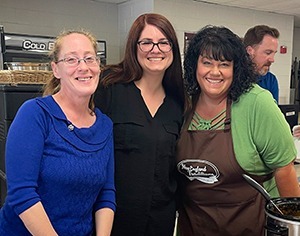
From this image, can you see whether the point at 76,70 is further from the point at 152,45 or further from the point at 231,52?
the point at 231,52

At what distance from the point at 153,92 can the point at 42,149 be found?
61cm

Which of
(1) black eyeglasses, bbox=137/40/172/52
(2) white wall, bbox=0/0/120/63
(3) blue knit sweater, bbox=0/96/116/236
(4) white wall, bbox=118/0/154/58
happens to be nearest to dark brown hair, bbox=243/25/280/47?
(1) black eyeglasses, bbox=137/40/172/52

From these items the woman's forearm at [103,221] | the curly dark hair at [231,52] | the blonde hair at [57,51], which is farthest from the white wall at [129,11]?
the woman's forearm at [103,221]

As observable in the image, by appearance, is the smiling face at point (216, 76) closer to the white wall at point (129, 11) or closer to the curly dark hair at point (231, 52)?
the curly dark hair at point (231, 52)

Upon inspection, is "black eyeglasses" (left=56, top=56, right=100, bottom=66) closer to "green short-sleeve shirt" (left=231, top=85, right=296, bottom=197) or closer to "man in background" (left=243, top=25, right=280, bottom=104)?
"green short-sleeve shirt" (left=231, top=85, right=296, bottom=197)

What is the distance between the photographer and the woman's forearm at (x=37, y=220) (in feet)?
3.50

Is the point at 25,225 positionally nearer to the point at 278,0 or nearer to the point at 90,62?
the point at 90,62

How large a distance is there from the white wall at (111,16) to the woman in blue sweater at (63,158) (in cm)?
335

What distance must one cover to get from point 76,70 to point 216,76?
0.53 m

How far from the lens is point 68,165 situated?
1.10 meters

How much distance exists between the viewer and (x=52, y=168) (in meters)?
1.08

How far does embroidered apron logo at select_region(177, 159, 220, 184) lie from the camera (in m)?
1.34

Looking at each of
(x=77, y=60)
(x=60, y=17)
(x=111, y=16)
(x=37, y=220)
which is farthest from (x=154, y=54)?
(x=111, y=16)

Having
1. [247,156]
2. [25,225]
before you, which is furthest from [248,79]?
[25,225]
